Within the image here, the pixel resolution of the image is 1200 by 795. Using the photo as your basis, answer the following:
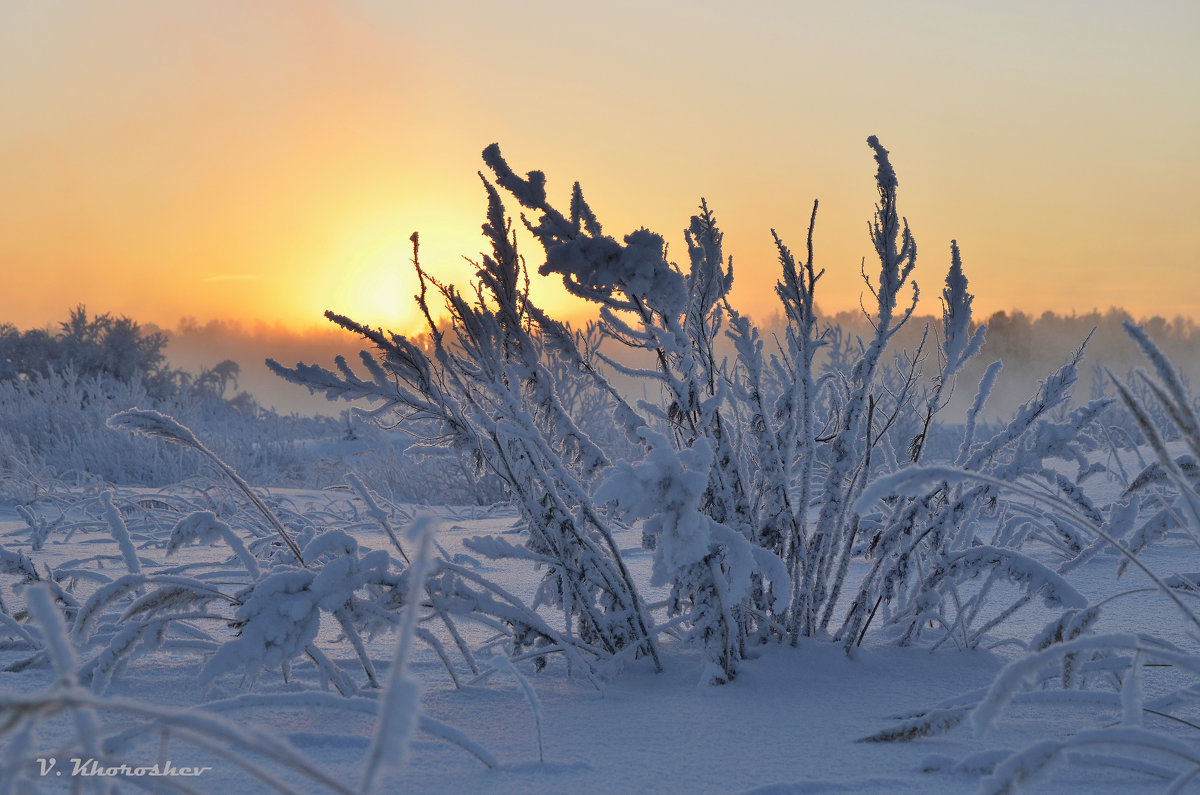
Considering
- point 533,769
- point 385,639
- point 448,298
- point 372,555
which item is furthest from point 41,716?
point 385,639

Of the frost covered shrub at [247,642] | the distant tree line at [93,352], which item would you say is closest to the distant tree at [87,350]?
the distant tree line at [93,352]

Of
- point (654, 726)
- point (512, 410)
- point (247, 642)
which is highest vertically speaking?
point (512, 410)

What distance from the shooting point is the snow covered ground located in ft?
3.41

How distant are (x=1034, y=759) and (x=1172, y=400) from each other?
0.38 meters

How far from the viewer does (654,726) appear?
1.29m

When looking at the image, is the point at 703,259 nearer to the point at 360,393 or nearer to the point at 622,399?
the point at 622,399

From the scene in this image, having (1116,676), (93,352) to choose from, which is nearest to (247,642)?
(1116,676)

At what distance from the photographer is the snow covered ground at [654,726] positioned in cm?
104

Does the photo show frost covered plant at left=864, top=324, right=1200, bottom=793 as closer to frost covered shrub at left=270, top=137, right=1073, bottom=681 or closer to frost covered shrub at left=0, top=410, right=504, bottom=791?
frost covered shrub at left=270, top=137, right=1073, bottom=681

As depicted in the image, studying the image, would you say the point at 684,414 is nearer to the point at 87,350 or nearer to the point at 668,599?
the point at 668,599

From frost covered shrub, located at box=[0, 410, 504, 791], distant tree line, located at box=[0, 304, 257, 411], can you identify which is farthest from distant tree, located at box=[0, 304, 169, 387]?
frost covered shrub, located at box=[0, 410, 504, 791]

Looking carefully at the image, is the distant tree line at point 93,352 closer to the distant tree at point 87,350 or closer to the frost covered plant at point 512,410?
the distant tree at point 87,350

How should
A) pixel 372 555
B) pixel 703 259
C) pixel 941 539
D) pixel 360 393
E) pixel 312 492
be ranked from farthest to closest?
1. pixel 312 492
2. pixel 703 259
3. pixel 941 539
4. pixel 360 393
5. pixel 372 555

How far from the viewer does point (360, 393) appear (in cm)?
152
